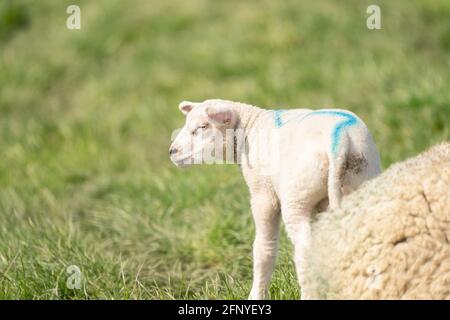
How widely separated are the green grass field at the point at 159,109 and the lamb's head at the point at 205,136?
2.67ft

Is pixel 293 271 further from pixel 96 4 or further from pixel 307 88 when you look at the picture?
pixel 96 4

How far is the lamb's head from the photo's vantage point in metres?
4.22

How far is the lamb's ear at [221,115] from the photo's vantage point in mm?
4184

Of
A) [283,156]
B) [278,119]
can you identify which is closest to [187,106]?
[278,119]

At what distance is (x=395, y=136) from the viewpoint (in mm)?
8148

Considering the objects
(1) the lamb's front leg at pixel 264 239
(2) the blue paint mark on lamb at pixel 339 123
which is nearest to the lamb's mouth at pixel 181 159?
(1) the lamb's front leg at pixel 264 239

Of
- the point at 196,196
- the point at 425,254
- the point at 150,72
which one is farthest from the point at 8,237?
the point at 150,72

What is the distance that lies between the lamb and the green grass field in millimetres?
548

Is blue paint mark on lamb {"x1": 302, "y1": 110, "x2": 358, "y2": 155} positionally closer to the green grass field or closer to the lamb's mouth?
the lamb's mouth

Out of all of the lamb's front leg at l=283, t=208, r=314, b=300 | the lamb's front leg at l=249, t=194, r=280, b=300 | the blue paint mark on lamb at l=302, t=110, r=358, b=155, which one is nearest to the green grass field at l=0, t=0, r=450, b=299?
the lamb's front leg at l=249, t=194, r=280, b=300

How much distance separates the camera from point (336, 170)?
3.69 meters

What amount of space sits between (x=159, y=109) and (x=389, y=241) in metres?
6.94

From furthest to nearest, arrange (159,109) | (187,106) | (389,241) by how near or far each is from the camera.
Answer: (159,109) < (187,106) < (389,241)

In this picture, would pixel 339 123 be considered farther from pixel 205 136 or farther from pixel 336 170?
pixel 205 136
